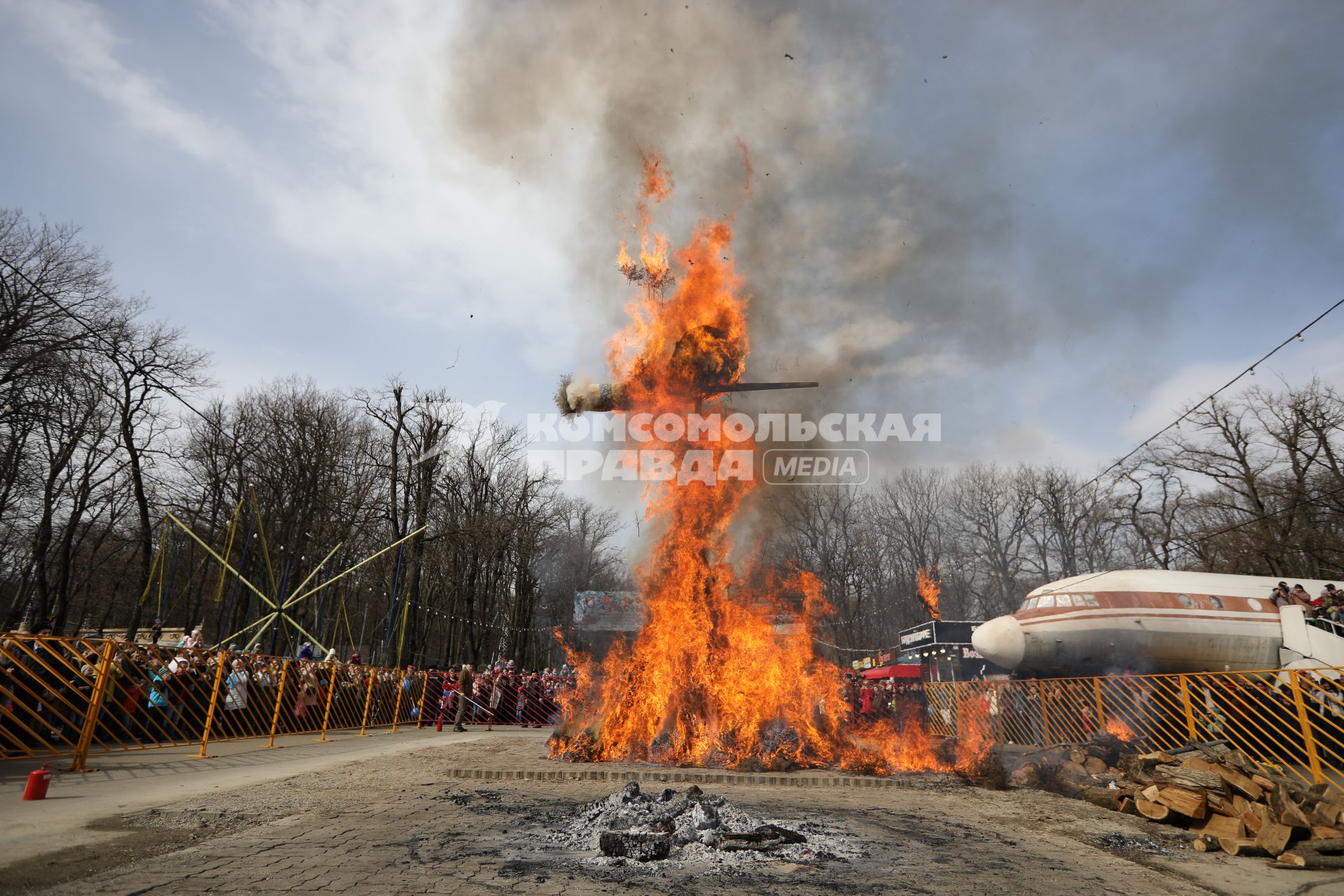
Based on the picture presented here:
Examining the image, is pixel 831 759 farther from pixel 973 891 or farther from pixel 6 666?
pixel 6 666

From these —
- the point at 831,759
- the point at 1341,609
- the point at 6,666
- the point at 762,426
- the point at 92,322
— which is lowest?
the point at 831,759

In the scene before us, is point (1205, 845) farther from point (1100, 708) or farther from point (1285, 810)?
point (1100, 708)

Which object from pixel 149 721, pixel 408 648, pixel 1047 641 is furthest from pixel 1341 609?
pixel 408 648

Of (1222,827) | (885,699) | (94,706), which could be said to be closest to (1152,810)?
(1222,827)

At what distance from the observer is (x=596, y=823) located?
7.29 m

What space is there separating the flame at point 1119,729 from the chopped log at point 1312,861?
6.35 m

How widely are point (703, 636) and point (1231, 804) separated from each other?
30.3 feet

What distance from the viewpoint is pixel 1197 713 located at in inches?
514

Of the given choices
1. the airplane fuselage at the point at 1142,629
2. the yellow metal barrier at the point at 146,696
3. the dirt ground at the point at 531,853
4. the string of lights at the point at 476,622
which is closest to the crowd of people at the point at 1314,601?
the airplane fuselage at the point at 1142,629

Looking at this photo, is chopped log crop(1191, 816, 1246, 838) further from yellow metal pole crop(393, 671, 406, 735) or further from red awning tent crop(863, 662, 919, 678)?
red awning tent crop(863, 662, 919, 678)

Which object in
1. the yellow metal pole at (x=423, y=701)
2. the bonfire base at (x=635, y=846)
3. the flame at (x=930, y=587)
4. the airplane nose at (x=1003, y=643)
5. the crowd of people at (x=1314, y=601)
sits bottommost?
the yellow metal pole at (x=423, y=701)

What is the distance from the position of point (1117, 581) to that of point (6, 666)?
84.7 feet

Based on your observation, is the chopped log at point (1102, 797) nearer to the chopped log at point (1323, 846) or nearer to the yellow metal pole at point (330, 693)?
the chopped log at point (1323, 846)

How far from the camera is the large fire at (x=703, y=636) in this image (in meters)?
14.4
